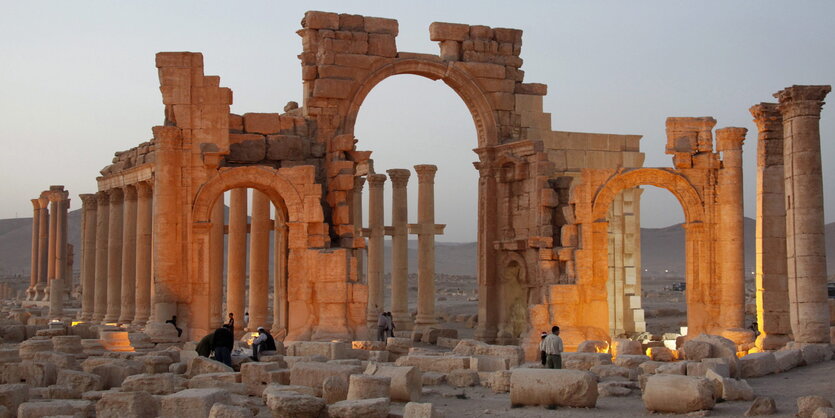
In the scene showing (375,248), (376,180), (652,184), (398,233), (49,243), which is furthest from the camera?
(49,243)

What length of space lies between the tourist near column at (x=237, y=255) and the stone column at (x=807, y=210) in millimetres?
13337

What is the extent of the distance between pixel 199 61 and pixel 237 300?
6.48 m

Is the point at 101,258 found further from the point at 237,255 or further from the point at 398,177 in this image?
the point at 398,177

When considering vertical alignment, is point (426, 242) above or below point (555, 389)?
above

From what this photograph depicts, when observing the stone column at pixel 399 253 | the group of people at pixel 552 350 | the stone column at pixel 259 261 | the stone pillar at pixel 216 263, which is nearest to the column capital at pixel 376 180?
the stone column at pixel 399 253

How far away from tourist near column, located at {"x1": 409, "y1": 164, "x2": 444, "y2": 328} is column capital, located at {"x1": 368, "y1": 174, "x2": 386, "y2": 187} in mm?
1092

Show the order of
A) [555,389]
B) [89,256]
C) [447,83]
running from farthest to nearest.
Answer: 1. [89,256]
2. [447,83]
3. [555,389]

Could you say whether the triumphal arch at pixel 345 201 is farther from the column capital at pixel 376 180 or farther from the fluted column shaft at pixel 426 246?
the column capital at pixel 376 180

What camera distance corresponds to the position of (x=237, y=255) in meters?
27.8

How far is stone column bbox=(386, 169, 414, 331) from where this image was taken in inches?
1294

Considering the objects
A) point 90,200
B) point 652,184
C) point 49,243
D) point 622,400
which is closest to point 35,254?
point 49,243

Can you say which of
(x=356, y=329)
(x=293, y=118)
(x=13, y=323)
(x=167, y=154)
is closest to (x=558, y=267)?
(x=356, y=329)

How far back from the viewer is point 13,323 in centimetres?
2591

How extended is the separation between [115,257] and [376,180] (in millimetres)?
8330
